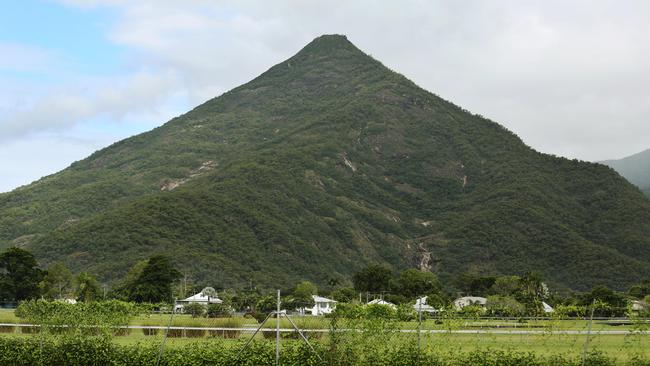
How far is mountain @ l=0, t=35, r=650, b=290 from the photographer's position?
340 feet

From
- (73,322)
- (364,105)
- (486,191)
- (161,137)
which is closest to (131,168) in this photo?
(161,137)

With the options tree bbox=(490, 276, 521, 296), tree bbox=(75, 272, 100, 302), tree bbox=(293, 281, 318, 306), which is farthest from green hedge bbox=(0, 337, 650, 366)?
tree bbox=(490, 276, 521, 296)

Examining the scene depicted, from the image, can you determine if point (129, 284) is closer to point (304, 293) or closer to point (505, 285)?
point (304, 293)

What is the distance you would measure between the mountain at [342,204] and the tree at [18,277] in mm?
19975

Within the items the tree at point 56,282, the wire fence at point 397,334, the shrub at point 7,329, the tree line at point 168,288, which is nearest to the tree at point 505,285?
the tree line at point 168,288

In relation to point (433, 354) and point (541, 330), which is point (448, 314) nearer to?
point (433, 354)

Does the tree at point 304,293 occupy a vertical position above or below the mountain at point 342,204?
below

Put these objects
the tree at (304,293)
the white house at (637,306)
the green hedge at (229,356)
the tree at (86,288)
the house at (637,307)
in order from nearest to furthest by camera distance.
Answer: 1. the green hedge at (229,356)
2. the house at (637,307)
3. the white house at (637,306)
4. the tree at (86,288)
5. the tree at (304,293)

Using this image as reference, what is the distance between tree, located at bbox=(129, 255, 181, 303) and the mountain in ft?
68.1

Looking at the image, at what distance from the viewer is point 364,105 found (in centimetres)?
18225

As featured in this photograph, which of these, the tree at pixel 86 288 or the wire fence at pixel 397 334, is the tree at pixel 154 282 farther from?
the wire fence at pixel 397 334

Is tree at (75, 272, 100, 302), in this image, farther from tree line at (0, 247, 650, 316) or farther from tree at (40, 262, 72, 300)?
tree at (40, 262, 72, 300)

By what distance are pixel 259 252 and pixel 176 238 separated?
11.7 m

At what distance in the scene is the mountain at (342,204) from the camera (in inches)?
4077
